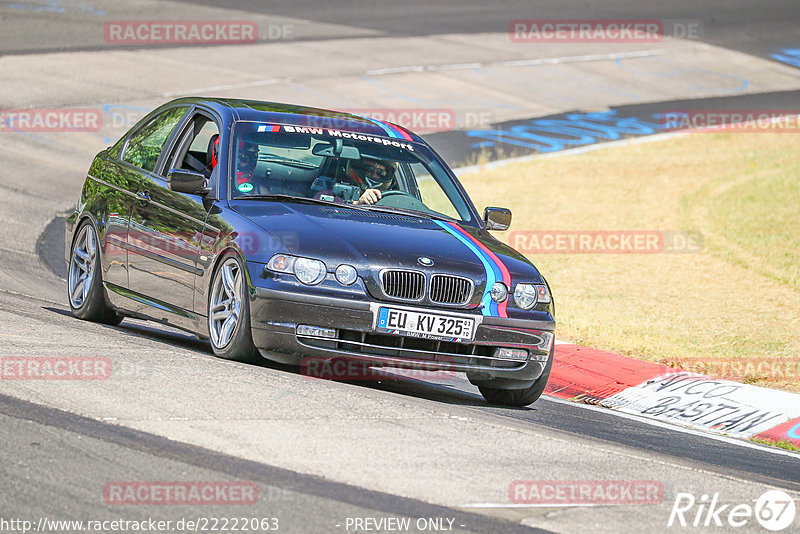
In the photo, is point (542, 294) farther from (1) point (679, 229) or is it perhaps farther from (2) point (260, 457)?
(1) point (679, 229)

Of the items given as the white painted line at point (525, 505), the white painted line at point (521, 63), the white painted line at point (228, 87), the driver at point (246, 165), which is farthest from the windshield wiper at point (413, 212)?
the white painted line at point (521, 63)

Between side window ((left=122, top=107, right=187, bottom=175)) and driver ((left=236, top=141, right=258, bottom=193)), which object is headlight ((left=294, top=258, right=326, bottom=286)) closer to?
A: driver ((left=236, top=141, right=258, bottom=193))

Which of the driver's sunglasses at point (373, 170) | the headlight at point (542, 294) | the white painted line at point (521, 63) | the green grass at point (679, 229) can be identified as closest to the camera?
the headlight at point (542, 294)

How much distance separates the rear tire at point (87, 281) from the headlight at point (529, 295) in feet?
10.5

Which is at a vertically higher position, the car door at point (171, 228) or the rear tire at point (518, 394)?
the car door at point (171, 228)

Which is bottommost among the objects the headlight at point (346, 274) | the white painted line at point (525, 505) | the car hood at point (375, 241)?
the white painted line at point (525, 505)

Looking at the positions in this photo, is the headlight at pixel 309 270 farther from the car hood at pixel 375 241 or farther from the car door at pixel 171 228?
the car door at pixel 171 228

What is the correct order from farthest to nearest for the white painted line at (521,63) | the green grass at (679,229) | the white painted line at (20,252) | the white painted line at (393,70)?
the white painted line at (521,63)
the white painted line at (393,70)
the white painted line at (20,252)
the green grass at (679,229)

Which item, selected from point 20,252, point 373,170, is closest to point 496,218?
point 373,170

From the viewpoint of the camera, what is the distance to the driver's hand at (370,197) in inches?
337

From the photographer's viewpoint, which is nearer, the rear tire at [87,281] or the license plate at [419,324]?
the license plate at [419,324]

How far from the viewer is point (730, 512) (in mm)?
5598

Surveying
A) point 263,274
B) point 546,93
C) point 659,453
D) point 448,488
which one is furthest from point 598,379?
point 546,93

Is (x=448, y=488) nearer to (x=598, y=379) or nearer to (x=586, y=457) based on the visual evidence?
(x=586, y=457)
